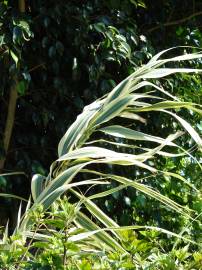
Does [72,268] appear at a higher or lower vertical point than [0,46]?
lower

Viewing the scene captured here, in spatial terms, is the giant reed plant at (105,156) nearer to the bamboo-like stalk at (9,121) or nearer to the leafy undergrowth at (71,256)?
the leafy undergrowth at (71,256)

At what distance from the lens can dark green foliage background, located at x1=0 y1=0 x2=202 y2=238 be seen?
3680 millimetres

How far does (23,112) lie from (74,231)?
2.54 meters

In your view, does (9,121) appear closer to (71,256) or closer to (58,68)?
(58,68)

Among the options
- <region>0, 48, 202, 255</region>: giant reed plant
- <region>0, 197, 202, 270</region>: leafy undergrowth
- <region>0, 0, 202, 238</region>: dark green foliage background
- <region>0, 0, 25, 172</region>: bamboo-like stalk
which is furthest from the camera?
<region>0, 0, 25, 172</region>: bamboo-like stalk

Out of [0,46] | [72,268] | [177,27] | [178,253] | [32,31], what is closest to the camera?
[72,268]

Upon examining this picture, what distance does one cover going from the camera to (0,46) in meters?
3.51

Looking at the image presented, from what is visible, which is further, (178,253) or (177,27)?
(177,27)

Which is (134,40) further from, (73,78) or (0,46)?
(0,46)

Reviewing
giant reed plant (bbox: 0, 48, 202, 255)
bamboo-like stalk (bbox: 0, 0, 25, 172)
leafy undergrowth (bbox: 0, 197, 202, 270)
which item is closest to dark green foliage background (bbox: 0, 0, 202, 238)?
bamboo-like stalk (bbox: 0, 0, 25, 172)

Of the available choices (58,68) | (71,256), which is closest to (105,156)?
(71,256)

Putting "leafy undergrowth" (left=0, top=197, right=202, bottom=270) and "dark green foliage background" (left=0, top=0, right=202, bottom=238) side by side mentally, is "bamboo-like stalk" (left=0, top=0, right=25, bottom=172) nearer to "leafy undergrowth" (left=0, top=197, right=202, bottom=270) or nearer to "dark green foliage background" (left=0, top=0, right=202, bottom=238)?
"dark green foliage background" (left=0, top=0, right=202, bottom=238)

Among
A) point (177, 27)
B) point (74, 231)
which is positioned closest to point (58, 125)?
point (177, 27)

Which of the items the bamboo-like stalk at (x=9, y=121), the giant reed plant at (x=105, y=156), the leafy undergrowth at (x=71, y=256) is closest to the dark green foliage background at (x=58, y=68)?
the bamboo-like stalk at (x=9, y=121)
